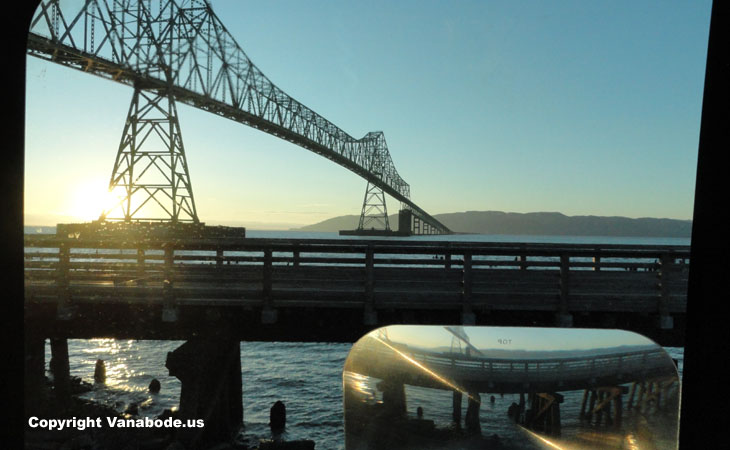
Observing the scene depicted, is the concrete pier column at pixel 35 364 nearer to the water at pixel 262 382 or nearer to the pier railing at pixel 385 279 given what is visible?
the pier railing at pixel 385 279

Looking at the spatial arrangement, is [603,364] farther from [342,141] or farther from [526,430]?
[342,141]

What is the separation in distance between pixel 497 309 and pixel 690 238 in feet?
14.6

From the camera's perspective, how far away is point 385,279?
6402mm

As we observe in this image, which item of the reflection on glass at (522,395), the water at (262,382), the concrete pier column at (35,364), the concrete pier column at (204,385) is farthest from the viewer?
the water at (262,382)

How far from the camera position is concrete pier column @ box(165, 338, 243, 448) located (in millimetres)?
6344

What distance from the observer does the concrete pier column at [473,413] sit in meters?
1.58

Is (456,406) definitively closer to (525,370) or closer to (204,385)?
(525,370)

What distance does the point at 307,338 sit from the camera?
20.3ft

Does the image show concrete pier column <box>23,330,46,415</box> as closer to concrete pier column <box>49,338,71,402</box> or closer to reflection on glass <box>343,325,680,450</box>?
concrete pier column <box>49,338,71,402</box>

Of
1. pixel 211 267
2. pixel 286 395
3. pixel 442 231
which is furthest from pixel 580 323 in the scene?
pixel 442 231

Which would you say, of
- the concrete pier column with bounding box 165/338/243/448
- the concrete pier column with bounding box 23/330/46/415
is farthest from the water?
the concrete pier column with bounding box 23/330/46/415

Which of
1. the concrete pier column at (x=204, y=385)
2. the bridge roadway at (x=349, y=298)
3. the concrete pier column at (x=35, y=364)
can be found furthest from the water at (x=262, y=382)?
the concrete pier column at (x=35, y=364)

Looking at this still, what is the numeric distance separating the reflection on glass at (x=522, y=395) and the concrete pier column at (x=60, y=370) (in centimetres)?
984

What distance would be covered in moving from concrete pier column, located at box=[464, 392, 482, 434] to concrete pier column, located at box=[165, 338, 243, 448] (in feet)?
17.5
